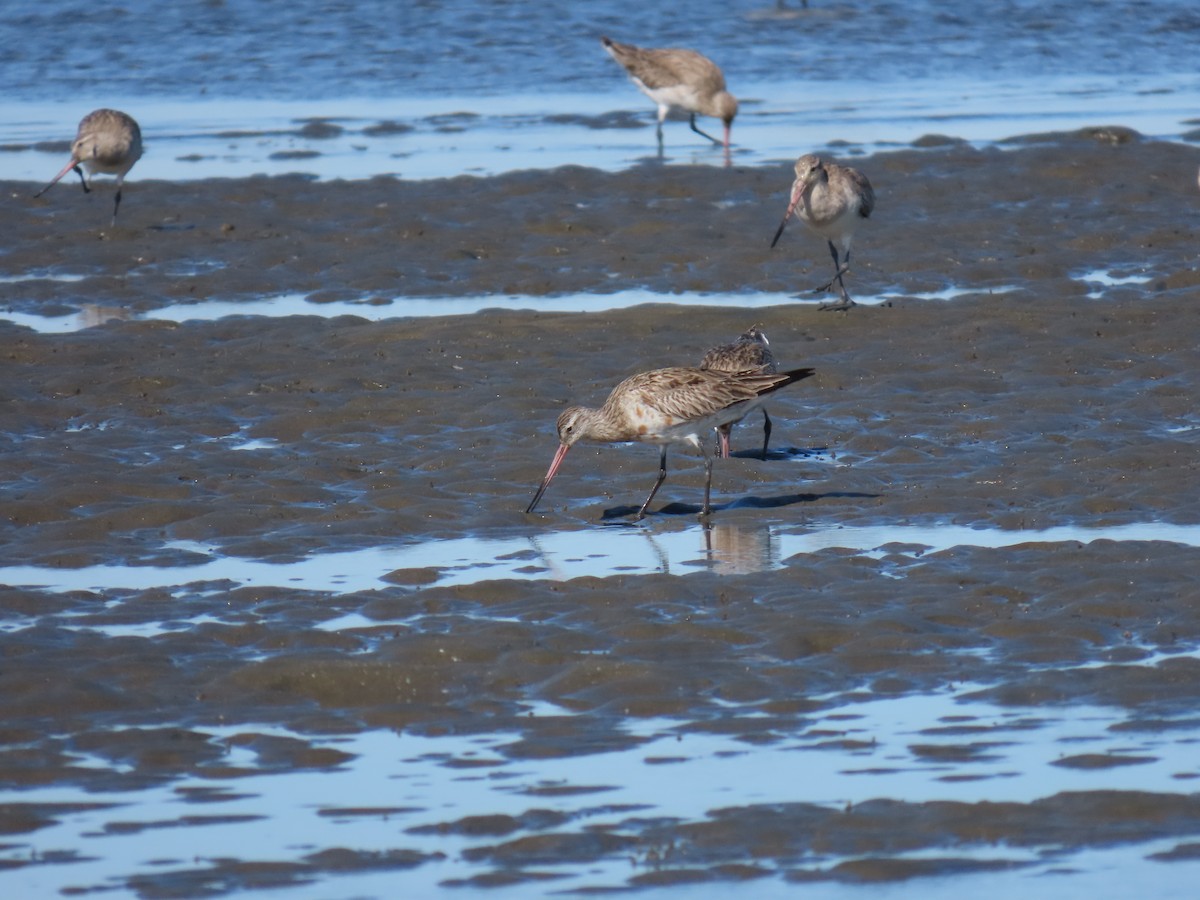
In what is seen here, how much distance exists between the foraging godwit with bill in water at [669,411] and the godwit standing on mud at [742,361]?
45cm

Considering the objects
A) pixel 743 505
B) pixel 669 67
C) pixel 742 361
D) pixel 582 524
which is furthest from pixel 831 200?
pixel 669 67

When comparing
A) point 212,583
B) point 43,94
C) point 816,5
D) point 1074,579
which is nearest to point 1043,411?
point 1074,579

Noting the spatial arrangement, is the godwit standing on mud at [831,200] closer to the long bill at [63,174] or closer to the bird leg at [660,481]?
the bird leg at [660,481]

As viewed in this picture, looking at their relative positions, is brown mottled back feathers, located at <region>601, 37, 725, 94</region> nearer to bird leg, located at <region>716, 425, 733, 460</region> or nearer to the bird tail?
bird leg, located at <region>716, 425, 733, 460</region>

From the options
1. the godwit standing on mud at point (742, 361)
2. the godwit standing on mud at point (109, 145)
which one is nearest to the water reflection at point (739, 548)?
the godwit standing on mud at point (742, 361)

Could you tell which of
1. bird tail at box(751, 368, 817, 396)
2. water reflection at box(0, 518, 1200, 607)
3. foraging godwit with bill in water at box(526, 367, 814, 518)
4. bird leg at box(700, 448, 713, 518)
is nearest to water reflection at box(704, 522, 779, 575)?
water reflection at box(0, 518, 1200, 607)

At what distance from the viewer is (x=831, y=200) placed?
14797 millimetres

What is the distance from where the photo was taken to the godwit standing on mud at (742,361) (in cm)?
1105

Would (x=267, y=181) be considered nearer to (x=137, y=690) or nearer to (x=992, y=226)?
(x=992, y=226)

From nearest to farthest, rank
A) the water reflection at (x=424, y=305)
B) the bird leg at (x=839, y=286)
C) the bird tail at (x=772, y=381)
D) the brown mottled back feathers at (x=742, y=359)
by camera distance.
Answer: the bird tail at (x=772, y=381) < the brown mottled back feathers at (x=742, y=359) < the bird leg at (x=839, y=286) < the water reflection at (x=424, y=305)

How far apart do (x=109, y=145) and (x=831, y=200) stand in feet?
25.4

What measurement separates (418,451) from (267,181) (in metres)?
9.66

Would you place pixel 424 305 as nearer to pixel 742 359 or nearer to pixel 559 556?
pixel 742 359

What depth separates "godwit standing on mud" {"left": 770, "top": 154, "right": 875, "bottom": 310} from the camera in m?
14.8
